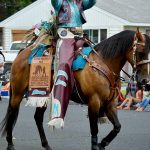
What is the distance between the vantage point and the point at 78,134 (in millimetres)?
11219

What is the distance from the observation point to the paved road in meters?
9.70

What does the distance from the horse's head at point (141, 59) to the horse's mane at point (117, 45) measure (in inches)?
6.0

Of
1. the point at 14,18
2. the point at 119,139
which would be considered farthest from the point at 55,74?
the point at 14,18

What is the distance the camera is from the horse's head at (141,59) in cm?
817

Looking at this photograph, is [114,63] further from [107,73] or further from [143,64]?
[143,64]

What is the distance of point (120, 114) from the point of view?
50.6 feet

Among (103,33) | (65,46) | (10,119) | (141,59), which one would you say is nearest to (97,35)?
(103,33)

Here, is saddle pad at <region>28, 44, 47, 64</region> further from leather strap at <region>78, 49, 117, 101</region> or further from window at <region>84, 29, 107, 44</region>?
window at <region>84, 29, 107, 44</region>

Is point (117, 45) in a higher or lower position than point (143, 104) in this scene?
higher

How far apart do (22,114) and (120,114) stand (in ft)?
8.77

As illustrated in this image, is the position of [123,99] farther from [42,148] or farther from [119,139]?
[42,148]

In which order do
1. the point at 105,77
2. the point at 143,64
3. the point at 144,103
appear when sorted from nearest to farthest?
1. the point at 143,64
2. the point at 105,77
3. the point at 144,103

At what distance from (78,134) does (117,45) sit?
3.27 metres

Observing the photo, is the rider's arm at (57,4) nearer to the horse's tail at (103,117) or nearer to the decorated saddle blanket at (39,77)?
the decorated saddle blanket at (39,77)
